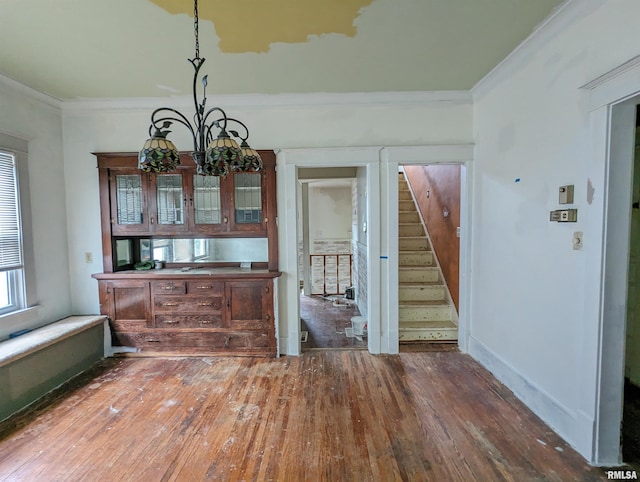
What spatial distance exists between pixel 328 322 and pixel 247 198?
217cm

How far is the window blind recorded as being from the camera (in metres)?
2.70

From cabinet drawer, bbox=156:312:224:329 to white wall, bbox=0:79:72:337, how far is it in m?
1.09

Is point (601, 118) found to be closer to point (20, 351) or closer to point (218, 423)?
point (218, 423)

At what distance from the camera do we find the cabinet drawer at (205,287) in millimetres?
3203

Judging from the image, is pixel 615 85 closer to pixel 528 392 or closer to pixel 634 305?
pixel 634 305

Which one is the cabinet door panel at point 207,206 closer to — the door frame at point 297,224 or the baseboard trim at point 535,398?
the door frame at point 297,224

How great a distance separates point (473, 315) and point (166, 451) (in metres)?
2.96

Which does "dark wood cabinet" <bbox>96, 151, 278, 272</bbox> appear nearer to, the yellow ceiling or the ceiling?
the ceiling

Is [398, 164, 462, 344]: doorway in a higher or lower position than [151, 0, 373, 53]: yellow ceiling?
lower

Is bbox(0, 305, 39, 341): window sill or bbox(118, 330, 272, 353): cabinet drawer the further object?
bbox(118, 330, 272, 353): cabinet drawer

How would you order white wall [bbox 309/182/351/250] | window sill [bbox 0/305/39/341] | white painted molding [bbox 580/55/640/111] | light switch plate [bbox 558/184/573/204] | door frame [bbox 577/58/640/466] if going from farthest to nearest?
white wall [bbox 309/182/351/250] < window sill [bbox 0/305/39/341] < light switch plate [bbox 558/184/573/204] < door frame [bbox 577/58/640/466] < white painted molding [bbox 580/55/640/111]

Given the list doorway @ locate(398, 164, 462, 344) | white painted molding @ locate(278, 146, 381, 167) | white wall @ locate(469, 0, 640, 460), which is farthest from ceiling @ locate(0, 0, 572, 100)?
doorway @ locate(398, 164, 462, 344)

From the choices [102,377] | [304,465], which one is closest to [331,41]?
[304,465]

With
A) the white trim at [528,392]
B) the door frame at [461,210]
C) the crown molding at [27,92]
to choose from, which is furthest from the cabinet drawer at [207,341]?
the crown molding at [27,92]
